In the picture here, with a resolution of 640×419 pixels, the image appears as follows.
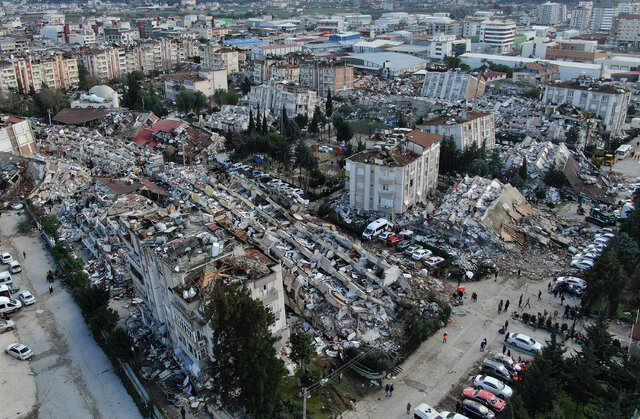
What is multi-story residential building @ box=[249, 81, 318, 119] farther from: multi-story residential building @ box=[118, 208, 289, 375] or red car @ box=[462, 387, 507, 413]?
red car @ box=[462, 387, 507, 413]

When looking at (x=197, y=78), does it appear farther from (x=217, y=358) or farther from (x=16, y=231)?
(x=217, y=358)

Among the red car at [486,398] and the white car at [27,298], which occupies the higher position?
the red car at [486,398]

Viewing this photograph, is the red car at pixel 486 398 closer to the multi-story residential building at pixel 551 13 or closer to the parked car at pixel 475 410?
the parked car at pixel 475 410

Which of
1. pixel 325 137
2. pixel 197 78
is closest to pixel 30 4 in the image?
pixel 197 78

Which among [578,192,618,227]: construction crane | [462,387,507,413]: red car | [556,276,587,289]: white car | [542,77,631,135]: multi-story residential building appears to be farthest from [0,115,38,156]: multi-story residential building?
[542,77,631,135]: multi-story residential building

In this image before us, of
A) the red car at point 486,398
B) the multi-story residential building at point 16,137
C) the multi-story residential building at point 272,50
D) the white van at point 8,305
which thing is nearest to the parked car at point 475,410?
the red car at point 486,398

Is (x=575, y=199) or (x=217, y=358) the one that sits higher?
(x=217, y=358)

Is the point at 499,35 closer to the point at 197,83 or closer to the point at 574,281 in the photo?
the point at 197,83
